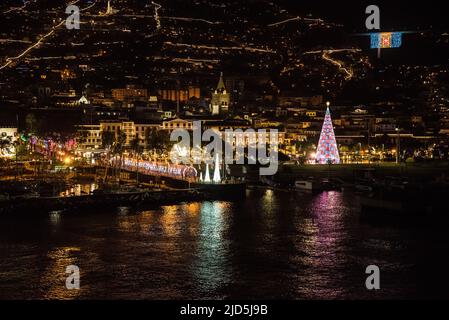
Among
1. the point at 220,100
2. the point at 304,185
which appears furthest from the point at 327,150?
the point at 220,100

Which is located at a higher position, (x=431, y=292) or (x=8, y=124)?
(x=8, y=124)

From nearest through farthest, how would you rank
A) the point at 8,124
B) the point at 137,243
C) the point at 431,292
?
the point at 431,292 → the point at 137,243 → the point at 8,124

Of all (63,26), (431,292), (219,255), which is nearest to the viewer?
(431,292)

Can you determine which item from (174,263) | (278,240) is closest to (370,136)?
(278,240)

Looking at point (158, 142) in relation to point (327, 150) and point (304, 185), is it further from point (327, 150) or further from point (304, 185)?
point (304, 185)

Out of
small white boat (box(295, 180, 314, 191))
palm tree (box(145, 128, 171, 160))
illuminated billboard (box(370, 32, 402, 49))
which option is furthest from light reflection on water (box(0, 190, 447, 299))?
illuminated billboard (box(370, 32, 402, 49))

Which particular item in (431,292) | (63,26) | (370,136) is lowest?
(431,292)

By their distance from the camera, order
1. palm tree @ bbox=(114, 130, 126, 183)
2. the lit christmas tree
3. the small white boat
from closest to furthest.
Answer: the small white boat, palm tree @ bbox=(114, 130, 126, 183), the lit christmas tree

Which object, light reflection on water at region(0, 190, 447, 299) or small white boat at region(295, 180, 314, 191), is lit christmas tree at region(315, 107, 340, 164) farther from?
light reflection on water at region(0, 190, 447, 299)
